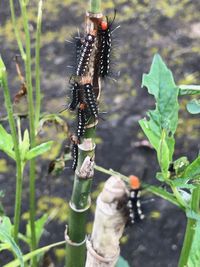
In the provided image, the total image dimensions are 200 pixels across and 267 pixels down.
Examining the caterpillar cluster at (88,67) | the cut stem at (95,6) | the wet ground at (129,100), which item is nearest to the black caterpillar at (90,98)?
the caterpillar cluster at (88,67)

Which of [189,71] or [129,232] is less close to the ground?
[189,71]

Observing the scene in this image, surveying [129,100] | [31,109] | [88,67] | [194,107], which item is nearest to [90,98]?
[88,67]

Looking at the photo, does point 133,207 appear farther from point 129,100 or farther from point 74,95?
point 129,100

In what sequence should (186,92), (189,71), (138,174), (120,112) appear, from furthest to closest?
(189,71)
(120,112)
(138,174)
(186,92)

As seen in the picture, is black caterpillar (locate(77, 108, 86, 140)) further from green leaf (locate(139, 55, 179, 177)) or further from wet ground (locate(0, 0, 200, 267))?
wet ground (locate(0, 0, 200, 267))

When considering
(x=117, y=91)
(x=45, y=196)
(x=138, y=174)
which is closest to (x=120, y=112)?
(x=117, y=91)

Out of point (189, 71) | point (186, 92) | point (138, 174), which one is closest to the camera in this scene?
point (186, 92)

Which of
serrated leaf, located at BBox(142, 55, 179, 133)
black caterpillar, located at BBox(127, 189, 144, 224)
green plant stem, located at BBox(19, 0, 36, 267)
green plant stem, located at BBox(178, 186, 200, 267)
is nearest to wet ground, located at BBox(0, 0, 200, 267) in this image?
green plant stem, located at BBox(19, 0, 36, 267)

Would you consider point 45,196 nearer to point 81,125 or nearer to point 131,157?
point 131,157
